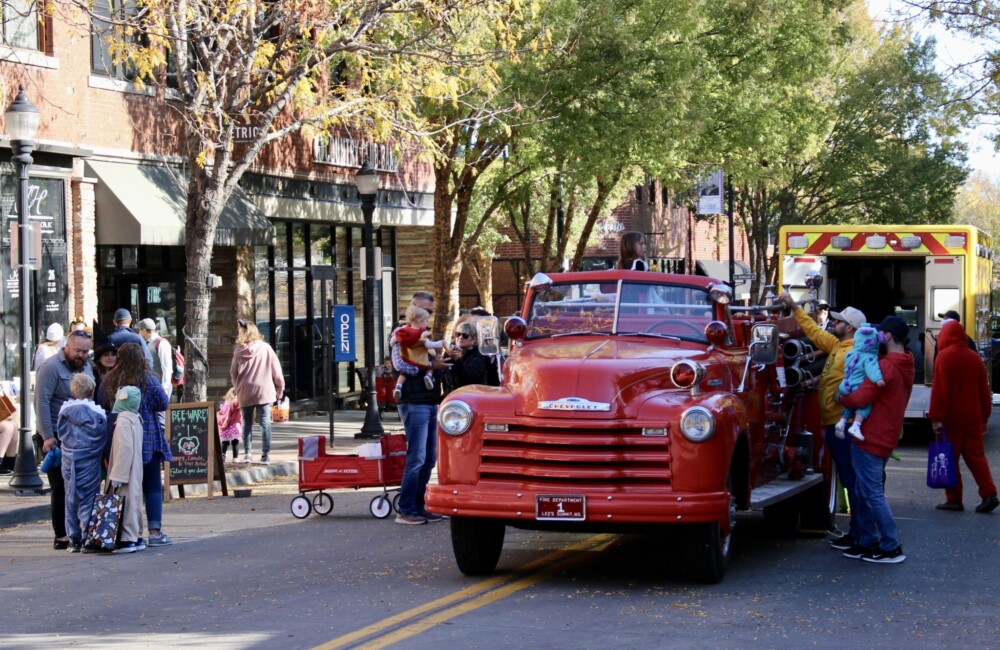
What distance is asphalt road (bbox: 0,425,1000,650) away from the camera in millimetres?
8195

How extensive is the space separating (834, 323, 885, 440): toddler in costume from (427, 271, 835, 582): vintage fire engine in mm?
642

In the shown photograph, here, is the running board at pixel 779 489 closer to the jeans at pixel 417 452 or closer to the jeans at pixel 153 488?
the jeans at pixel 417 452

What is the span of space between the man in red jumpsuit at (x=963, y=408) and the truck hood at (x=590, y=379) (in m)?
4.43

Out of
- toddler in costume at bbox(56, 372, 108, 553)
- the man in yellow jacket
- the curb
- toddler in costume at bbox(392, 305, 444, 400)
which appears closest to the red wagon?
toddler in costume at bbox(392, 305, 444, 400)

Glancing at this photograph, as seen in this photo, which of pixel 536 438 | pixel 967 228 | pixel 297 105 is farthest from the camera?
pixel 967 228

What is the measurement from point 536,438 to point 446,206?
58.2 feet

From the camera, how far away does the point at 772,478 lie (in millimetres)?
11453

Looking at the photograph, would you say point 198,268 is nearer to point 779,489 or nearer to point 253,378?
point 253,378

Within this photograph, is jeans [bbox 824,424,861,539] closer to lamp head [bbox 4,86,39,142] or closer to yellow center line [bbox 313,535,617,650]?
yellow center line [bbox 313,535,617,650]

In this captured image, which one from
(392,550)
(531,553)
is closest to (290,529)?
(392,550)

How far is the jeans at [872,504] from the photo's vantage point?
10.7 m

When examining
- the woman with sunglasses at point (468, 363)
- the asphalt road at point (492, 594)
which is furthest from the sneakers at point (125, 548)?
the woman with sunglasses at point (468, 363)

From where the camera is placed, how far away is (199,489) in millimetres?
16797

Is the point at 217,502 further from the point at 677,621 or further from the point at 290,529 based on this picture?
the point at 677,621
